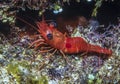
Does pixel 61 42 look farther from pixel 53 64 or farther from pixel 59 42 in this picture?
pixel 53 64

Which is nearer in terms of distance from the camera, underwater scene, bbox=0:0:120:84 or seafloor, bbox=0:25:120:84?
seafloor, bbox=0:25:120:84

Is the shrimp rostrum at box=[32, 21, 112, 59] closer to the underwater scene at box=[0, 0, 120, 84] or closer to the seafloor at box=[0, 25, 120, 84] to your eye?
the underwater scene at box=[0, 0, 120, 84]

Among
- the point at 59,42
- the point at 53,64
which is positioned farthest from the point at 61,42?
the point at 53,64

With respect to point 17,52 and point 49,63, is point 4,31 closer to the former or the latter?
point 17,52

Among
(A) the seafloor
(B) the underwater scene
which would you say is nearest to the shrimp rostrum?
(B) the underwater scene

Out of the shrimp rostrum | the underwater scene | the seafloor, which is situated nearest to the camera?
the seafloor

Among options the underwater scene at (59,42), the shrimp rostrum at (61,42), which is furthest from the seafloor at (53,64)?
the shrimp rostrum at (61,42)

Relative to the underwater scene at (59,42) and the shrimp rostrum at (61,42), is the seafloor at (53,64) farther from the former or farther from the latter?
the shrimp rostrum at (61,42)
